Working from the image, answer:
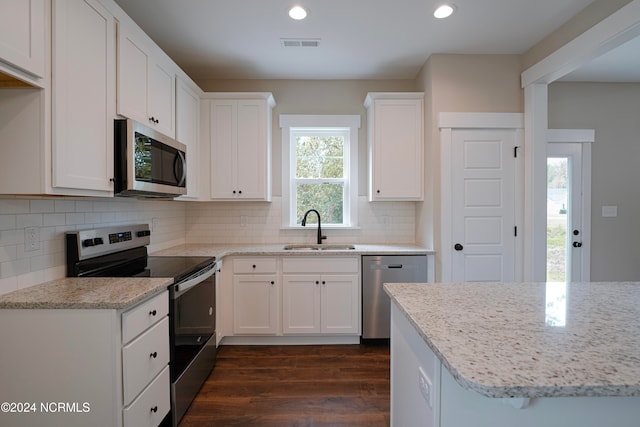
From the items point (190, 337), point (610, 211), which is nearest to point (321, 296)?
point (190, 337)

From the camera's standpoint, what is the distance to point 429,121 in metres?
2.91

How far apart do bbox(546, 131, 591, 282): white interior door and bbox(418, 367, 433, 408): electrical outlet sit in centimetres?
327

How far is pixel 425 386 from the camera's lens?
1001 millimetres

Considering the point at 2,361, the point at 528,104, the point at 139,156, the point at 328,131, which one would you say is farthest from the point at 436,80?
the point at 2,361

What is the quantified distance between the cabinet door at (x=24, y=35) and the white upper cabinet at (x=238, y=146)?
70.2 inches

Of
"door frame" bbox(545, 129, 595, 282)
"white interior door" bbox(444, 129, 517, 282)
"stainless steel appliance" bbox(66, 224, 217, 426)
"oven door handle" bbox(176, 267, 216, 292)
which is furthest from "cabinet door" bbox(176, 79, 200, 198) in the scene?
"door frame" bbox(545, 129, 595, 282)

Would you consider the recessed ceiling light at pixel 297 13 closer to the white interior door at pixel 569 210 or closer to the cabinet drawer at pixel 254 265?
the cabinet drawer at pixel 254 265

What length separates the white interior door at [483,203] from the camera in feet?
9.29

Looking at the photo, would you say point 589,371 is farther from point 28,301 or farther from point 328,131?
point 328,131

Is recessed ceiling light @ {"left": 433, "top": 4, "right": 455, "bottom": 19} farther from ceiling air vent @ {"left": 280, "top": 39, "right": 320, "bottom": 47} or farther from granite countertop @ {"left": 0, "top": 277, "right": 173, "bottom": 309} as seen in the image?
granite countertop @ {"left": 0, "top": 277, "right": 173, "bottom": 309}

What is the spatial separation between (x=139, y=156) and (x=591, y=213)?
439 centimetres

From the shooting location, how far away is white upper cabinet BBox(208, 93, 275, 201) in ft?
10.0

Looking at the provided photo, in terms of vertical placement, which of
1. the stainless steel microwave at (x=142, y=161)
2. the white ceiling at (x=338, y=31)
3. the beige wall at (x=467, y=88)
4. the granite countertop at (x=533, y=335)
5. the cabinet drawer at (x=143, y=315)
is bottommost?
the cabinet drawer at (x=143, y=315)

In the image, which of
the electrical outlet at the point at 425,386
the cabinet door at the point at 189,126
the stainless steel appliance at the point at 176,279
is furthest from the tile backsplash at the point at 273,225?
the electrical outlet at the point at 425,386
